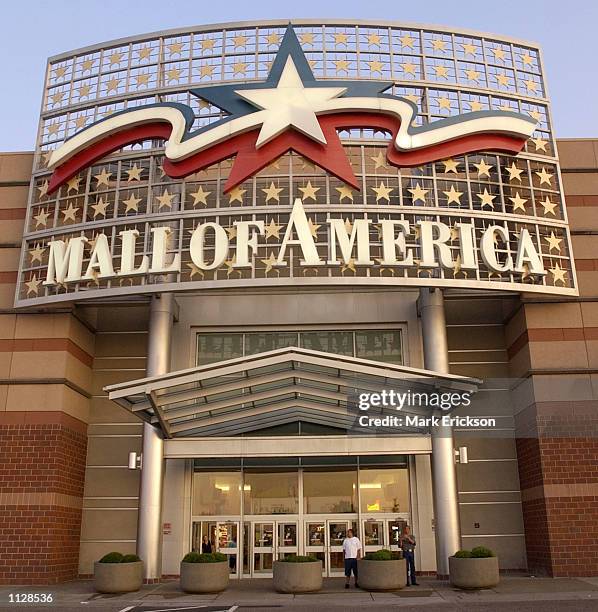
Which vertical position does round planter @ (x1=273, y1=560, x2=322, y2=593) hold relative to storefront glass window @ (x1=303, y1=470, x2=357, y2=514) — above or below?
below

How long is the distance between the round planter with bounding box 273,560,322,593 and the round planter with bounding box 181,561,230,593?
5.42 feet

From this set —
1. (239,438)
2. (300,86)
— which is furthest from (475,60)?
(239,438)

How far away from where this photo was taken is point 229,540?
23.0 m

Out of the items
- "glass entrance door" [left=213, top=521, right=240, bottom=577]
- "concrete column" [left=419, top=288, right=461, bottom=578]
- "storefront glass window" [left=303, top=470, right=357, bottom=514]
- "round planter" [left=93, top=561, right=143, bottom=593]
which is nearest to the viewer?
"round planter" [left=93, top=561, right=143, bottom=593]

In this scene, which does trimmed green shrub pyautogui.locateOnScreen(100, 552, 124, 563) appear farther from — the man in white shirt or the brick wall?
the man in white shirt

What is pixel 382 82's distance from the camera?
77.4 feet

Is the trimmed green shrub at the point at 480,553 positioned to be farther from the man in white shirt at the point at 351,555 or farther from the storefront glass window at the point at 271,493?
the storefront glass window at the point at 271,493

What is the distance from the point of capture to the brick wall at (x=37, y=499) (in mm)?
20812

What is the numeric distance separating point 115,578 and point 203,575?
95.4 inches

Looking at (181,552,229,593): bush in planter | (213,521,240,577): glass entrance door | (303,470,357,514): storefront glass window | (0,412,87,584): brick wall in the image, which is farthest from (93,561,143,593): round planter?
(303,470,357,514): storefront glass window

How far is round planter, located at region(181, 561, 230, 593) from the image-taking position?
18.7 metres

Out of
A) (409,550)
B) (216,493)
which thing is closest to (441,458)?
(409,550)

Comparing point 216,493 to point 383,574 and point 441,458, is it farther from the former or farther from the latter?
point 441,458

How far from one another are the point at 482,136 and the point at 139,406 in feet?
46.8
